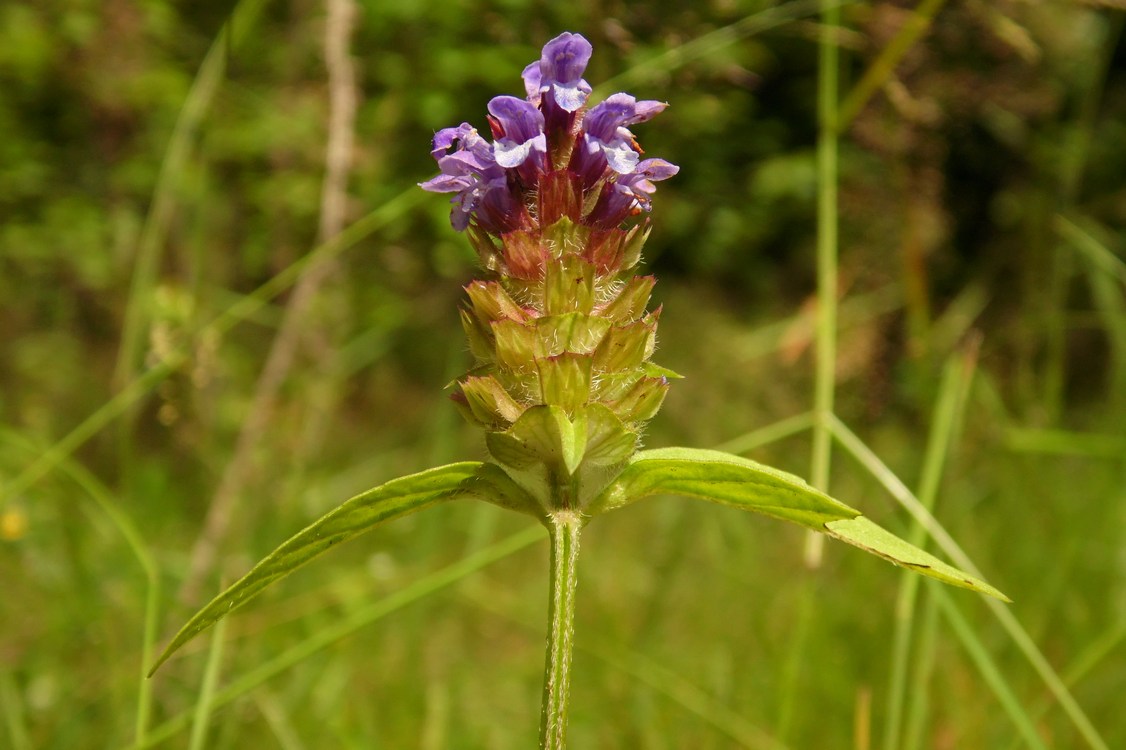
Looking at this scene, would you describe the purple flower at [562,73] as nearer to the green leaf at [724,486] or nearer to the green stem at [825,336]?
the green leaf at [724,486]

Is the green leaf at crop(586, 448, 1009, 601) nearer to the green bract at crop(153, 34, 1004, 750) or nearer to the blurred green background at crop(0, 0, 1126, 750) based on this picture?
the green bract at crop(153, 34, 1004, 750)

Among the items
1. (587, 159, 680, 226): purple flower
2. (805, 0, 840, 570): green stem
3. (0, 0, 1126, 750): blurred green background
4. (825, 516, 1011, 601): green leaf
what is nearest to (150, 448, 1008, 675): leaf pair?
(825, 516, 1011, 601): green leaf

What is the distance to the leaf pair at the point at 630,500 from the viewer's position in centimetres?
78

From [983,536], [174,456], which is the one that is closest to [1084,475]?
[983,536]

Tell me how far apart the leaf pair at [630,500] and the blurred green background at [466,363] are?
0.34 meters

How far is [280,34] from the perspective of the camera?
5.65m

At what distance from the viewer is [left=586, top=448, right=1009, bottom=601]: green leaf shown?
76 centimetres

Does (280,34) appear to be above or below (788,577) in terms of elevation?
above

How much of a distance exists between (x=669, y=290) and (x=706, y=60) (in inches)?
141

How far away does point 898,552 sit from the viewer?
76cm

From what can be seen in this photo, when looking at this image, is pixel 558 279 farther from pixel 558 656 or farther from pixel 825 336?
pixel 825 336

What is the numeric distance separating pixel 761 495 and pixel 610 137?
0.34 m

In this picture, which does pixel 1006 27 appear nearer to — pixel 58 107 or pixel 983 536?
pixel 983 536

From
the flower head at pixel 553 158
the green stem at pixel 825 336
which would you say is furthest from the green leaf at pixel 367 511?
the green stem at pixel 825 336
